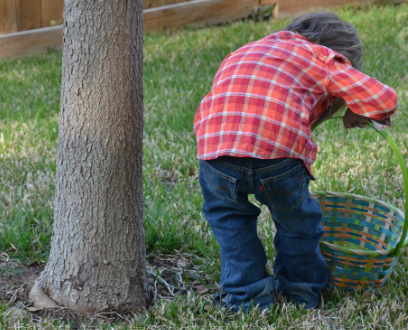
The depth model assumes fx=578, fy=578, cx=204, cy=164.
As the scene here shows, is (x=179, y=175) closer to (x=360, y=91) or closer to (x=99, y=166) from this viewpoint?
(x=99, y=166)

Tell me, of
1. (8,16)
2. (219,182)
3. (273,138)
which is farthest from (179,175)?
(8,16)

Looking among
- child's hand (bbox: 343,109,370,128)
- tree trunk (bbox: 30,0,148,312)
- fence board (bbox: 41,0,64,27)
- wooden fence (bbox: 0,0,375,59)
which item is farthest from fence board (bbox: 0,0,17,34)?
child's hand (bbox: 343,109,370,128)

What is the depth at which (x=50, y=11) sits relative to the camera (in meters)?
6.50

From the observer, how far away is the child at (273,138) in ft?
6.77

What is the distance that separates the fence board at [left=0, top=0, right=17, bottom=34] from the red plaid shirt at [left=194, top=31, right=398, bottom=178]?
15.5ft

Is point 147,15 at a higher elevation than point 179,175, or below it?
higher

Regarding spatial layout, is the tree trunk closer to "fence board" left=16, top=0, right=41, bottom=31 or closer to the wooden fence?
the wooden fence

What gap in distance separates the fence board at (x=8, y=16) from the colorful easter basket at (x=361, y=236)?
4.60 m

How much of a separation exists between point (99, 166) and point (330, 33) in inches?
41.8

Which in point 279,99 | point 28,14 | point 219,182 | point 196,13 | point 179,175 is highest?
point 279,99

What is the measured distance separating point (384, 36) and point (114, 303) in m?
5.25

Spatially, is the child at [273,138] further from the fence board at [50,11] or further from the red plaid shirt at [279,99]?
the fence board at [50,11]

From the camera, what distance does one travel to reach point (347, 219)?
2.92 meters

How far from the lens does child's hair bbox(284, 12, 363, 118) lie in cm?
233
